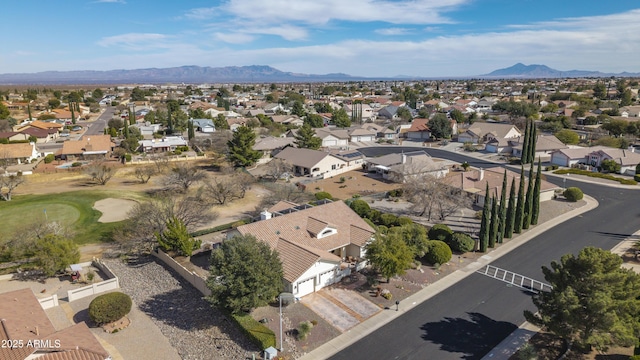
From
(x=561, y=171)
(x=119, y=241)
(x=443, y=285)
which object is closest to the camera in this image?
(x=443, y=285)

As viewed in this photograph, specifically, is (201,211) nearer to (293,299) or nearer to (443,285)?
(293,299)

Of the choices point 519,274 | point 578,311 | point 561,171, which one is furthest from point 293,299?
point 561,171

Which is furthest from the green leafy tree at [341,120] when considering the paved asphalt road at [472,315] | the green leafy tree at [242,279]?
the green leafy tree at [242,279]

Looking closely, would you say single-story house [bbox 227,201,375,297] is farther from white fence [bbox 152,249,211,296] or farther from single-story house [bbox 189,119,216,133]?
single-story house [bbox 189,119,216,133]

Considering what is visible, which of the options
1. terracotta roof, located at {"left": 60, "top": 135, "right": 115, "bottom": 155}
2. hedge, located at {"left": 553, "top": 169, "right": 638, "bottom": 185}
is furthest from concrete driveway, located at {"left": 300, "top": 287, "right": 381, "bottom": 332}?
terracotta roof, located at {"left": 60, "top": 135, "right": 115, "bottom": 155}

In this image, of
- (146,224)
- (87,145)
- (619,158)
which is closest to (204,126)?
(87,145)

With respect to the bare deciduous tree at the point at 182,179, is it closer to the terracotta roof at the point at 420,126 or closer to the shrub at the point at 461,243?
the shrub at the point at 461,243
